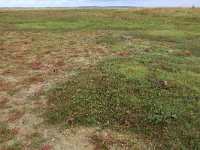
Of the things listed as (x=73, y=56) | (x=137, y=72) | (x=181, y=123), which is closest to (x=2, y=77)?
(x=73, y=56)

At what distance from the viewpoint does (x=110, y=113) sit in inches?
523

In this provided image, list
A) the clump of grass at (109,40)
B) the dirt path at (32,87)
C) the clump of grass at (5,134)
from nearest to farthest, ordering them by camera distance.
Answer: the dirt path at (32,87) < the clump of grass at (5,134) < the clump of grass at (109,40)

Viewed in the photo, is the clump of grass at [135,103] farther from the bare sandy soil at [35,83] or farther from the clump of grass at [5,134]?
the clump of grass at [5,134]

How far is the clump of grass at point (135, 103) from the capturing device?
479 inches

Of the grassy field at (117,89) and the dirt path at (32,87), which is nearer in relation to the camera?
the dirt path at (32,87)

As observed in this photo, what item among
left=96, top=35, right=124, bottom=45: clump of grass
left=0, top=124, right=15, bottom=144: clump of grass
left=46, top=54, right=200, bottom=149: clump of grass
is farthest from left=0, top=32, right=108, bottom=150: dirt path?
left=96, top=35, right=124, bottom=45: clump of grass

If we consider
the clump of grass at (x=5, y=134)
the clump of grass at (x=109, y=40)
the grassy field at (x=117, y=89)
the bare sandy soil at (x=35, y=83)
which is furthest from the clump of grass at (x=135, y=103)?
the clump of grass at (x=109, y=40)

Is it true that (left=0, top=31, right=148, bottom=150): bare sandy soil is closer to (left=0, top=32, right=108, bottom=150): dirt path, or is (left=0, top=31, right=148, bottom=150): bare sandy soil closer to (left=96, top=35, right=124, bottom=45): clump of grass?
(left=0, top=32, right=108, bottom=150): dirt path

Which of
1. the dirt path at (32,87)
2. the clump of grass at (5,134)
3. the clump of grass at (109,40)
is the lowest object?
the clump of grass at (5,134)

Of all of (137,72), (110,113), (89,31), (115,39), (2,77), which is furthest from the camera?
(89,31)

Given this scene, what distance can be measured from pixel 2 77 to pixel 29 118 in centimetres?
638

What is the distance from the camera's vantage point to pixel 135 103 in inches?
535

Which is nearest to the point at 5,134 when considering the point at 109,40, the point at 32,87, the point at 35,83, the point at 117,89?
the point at 32,87

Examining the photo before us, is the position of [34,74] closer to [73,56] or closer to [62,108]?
[73,56]
